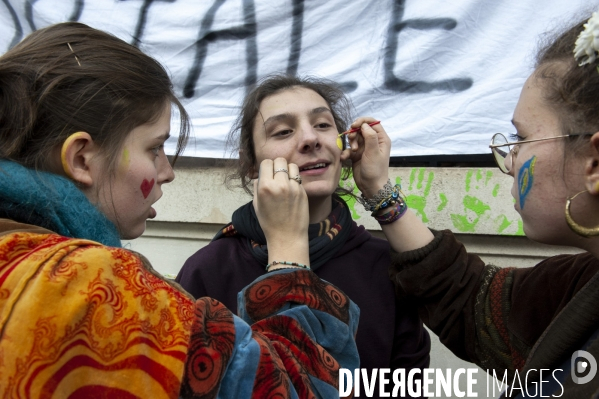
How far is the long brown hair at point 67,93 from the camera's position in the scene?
0.99 metres

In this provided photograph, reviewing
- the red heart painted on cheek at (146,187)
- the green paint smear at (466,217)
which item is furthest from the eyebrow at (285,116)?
the green paint smear at (466,217)

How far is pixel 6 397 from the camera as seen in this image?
663mm

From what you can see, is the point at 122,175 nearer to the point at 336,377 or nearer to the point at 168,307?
the point at 168,307

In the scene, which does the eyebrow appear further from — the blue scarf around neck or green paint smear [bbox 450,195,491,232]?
green paint smear [bbox 450,195,491,232]

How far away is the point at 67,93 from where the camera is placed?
3.34 ft

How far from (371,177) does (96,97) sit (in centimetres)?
86

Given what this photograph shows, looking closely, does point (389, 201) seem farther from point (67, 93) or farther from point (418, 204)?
point (418, 204)

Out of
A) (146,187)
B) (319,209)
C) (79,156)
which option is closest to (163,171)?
(146,187)

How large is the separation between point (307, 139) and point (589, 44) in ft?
2.89

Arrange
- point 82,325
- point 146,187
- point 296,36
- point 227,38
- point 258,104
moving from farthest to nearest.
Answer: point 227,38, point 296,36, point 258,104, point 146,187, point 82,325

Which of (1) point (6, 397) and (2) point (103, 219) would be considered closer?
(1) point (6, 397)

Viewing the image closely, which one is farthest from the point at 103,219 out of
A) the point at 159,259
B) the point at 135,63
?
the point at 159,259

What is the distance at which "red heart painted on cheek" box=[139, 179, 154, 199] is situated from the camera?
44.2 inches

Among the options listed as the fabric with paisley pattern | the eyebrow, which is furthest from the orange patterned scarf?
the eyebrow
